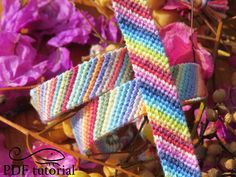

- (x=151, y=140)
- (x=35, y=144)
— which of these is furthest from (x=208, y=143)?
(x=35, y=144)

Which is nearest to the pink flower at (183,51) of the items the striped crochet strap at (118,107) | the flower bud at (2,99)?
the striped crochet strap at (118,107)

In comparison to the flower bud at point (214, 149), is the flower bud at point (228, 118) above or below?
above

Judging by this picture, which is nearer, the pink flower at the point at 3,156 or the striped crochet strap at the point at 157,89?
the striped crochet strap at the point at 157,89

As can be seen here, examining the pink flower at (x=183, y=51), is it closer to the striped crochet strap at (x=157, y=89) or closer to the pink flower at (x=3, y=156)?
the striped crochet strap at (x=157, y=89)

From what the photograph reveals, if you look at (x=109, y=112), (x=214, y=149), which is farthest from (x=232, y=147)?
(x=109, y=112)

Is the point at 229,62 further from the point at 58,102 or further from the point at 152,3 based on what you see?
the point at 58,102

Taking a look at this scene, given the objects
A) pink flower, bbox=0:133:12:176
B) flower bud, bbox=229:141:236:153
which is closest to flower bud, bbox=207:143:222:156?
flower bud, bbox=229:141:236:153

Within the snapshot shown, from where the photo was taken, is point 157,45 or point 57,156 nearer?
point 157,45

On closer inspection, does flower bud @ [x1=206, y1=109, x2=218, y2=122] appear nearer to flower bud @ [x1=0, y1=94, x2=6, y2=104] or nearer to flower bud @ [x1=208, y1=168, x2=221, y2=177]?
flower bud @ [x1=208, y1=168, x2=221, y2=177]
